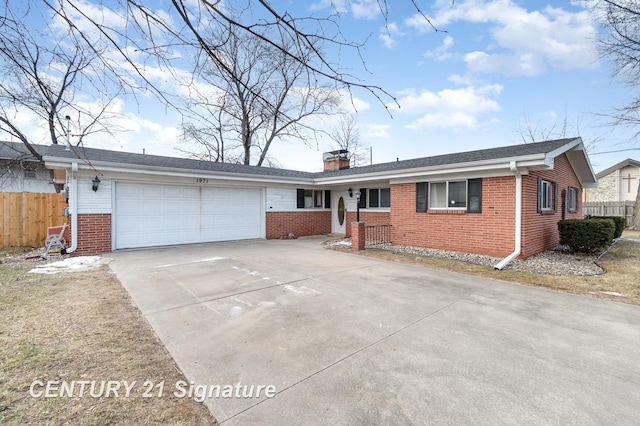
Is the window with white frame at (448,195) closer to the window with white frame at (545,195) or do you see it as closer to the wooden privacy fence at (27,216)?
the window with white frame at (545,195)

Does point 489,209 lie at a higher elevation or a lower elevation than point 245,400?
higher

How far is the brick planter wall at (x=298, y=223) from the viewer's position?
12477 millimetres

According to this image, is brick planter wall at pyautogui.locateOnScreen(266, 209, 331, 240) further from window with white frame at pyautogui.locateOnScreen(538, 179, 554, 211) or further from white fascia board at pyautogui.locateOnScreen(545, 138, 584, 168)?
white fascia board at pyautogui.locateOnScreen(545, 138, 584, 168)

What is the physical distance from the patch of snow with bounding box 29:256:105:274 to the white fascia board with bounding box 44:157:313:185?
2.36m

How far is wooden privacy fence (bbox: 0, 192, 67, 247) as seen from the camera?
914cm

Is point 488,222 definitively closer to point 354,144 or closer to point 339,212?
point 339,212

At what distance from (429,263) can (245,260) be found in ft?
15.7

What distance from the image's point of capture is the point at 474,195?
8.27m

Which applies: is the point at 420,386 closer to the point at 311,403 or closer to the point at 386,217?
the point at 311,403

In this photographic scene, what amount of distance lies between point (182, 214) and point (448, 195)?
30.0ft

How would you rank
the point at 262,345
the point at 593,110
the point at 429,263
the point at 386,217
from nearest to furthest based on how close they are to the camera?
the point at 262,345
the point at 429,263
the point at 386,217
the point at 593,110

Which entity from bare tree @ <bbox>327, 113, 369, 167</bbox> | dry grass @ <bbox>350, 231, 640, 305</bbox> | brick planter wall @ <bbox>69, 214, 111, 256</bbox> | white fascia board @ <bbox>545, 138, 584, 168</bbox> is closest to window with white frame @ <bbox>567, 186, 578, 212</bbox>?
dry grass @ <bbox>350, 231, 640, 305</bbox>

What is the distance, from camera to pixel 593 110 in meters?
13.2

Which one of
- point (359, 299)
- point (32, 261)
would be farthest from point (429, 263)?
point (32, 261)
